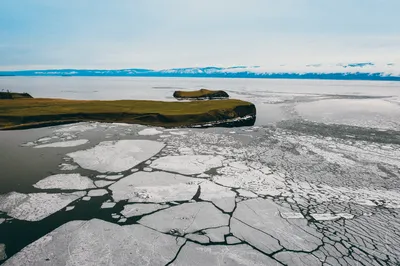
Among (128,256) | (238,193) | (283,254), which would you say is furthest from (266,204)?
(128,256)

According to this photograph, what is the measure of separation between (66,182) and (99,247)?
10.9 ft

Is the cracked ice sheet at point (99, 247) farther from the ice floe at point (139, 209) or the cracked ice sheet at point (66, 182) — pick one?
the cracked ice sheet at point (66, 182)

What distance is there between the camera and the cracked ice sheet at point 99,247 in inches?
169

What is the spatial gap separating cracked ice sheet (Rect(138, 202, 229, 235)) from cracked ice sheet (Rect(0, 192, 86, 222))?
2046 millimetres

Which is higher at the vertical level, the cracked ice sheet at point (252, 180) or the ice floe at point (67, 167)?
the ice floe at point (67, 167)

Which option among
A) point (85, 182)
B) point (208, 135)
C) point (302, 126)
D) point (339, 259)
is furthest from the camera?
point (302, 126)

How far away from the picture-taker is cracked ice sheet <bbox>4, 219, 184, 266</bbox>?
4.30m

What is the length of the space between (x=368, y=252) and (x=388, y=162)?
6.12m

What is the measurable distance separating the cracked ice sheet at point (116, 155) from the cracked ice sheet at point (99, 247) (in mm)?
3321

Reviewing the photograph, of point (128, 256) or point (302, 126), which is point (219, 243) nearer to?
point (128, 256)

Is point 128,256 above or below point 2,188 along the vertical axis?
below

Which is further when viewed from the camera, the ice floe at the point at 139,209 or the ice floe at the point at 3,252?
the ice floe at the point at 139,209

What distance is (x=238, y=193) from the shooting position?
684 centimetres

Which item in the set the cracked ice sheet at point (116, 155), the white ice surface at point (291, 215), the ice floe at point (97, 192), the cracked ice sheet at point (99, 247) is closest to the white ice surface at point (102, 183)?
the ice floe at point (97, 192)
